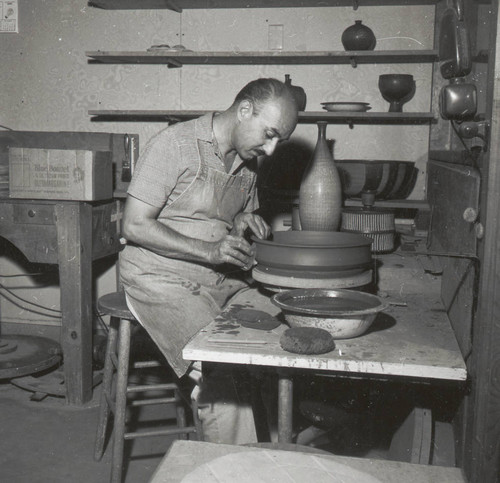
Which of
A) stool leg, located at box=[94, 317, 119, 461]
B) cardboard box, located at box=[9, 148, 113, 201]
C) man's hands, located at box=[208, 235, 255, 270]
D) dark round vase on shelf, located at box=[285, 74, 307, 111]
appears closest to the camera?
man's hands, located at box=[208, 235, 255, 270]

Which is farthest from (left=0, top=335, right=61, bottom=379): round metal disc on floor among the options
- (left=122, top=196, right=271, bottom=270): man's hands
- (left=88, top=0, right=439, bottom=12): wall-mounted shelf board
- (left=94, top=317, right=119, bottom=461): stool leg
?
(left=88, top=0, right=439, bottom=12): wall-mounted shelf board

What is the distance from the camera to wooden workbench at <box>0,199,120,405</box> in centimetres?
318

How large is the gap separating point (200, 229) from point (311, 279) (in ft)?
2.35

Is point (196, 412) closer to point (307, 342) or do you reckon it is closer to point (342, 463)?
point (307, 342)

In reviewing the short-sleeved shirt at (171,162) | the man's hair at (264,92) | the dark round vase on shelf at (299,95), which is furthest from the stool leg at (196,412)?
the dark round vase on shelf at (299,95)

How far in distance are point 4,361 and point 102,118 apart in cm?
173

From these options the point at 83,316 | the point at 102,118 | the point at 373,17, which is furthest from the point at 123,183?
the point at 373,17

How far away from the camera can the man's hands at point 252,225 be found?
2.28 m

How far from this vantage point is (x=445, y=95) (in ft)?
5.31

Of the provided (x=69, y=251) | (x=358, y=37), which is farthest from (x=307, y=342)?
(x=358, y=37)

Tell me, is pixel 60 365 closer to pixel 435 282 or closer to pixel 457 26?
pixel 435 282

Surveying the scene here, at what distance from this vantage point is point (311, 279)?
1842 mm

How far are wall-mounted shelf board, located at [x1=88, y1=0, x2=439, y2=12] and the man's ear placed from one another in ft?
5.32

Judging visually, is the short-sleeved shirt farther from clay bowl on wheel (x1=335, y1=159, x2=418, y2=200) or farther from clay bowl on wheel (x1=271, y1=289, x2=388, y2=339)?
clay bowl on wheel (x1=335, y1=159, x2=418, y2=200)
